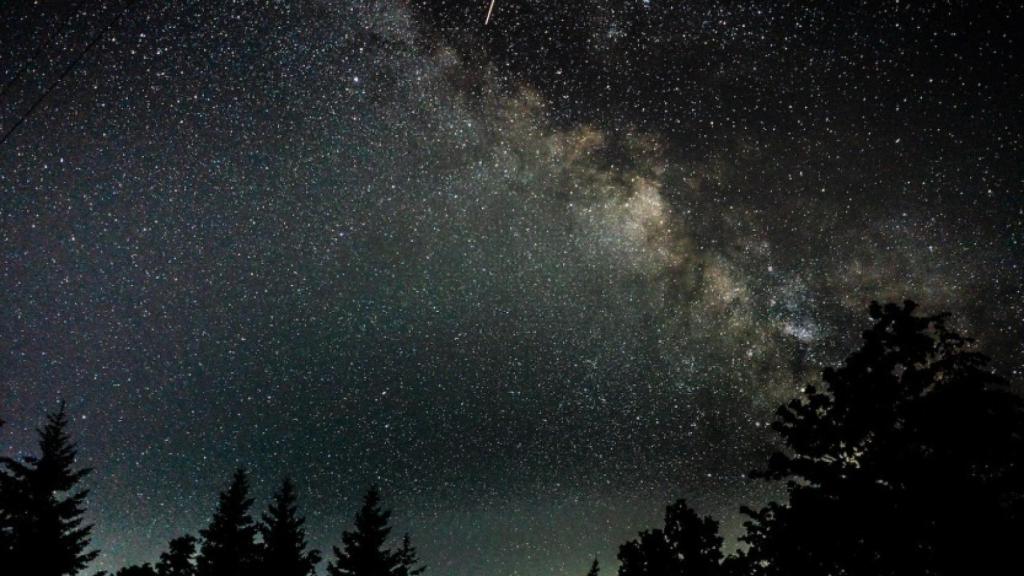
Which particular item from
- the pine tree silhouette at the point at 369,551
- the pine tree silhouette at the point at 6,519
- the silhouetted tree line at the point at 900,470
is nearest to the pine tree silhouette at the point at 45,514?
the pine tree silhouette at the point at 6,519

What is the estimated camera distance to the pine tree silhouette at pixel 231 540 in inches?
694

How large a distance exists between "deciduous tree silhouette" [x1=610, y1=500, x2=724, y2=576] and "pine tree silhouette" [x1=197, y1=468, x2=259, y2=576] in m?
13.6

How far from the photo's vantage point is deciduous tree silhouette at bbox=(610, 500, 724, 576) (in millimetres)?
13391

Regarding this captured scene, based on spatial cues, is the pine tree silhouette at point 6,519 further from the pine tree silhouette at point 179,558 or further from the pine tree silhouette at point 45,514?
the pine tree silhouette at point 179,558

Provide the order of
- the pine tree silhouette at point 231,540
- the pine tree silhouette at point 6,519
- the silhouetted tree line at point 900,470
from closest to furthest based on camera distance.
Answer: the silhouetted tree line at point 900,470 < the pine tree silhouette at point 6,519 < the pine tree silhouette at point 231,540

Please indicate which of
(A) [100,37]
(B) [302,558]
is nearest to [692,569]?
(B) [302,558]

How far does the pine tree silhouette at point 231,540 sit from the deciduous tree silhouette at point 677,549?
44.7 feet

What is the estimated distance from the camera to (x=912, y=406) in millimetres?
5094

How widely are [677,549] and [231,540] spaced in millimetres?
15392

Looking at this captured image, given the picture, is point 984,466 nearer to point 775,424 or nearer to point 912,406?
point 912,406

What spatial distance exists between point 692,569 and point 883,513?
9.91m

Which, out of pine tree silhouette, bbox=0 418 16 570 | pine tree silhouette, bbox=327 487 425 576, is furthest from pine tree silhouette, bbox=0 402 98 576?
pine tree silhouette, bbox=327 487 425 576

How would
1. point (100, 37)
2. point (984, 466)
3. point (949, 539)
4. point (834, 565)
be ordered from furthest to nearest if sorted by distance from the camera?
point (100, 37), point (834, 565), point (984, 466), point (949, 539)

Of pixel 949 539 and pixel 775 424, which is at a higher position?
pixel 775 424
